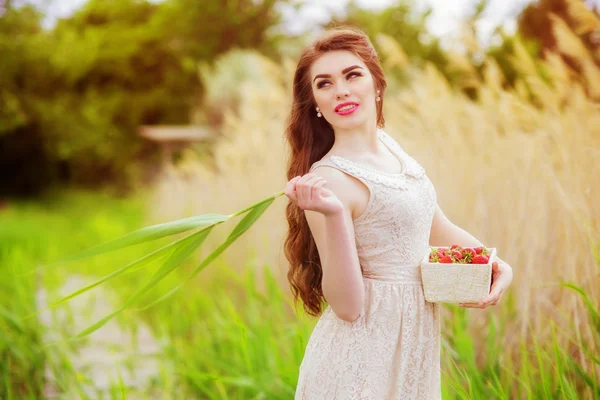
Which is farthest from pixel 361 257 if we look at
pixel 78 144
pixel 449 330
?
pixel 78 144

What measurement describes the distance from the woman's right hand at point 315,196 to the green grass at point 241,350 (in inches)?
19.2

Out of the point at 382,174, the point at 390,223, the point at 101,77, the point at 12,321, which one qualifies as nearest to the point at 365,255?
the point at 390,223

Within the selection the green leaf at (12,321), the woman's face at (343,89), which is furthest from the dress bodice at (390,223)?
the green leaf at (12,321)

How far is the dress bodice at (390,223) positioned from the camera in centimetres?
157

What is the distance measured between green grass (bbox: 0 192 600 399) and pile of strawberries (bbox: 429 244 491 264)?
425mm

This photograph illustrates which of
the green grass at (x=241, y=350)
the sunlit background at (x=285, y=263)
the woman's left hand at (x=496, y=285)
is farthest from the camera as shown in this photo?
the sunlit background at (x=285, y=263)

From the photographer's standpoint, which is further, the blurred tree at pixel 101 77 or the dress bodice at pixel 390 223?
the blurred tree at pixel 101 77

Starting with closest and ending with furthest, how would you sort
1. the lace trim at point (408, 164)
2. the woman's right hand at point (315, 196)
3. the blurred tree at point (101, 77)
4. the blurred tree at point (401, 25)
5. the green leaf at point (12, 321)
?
the woman's right hand at point (315, 196)
the lace trim at point (408, 164)
the green leaf at point (12, 321)
the blurred tree at point (101, 77)
the blurred tree at point (401, 25)

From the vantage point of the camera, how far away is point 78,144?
1588 cm

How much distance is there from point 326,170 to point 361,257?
0.80 feet

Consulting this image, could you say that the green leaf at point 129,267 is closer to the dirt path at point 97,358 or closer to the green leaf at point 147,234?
the green leaf at point 147,234

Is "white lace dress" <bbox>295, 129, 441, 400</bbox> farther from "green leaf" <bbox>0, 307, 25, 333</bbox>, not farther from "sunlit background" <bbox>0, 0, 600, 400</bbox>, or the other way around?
"green leaf" <bbox>0, 307, 25, 333</bbox>

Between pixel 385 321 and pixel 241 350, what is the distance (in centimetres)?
152

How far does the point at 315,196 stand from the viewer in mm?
1410
